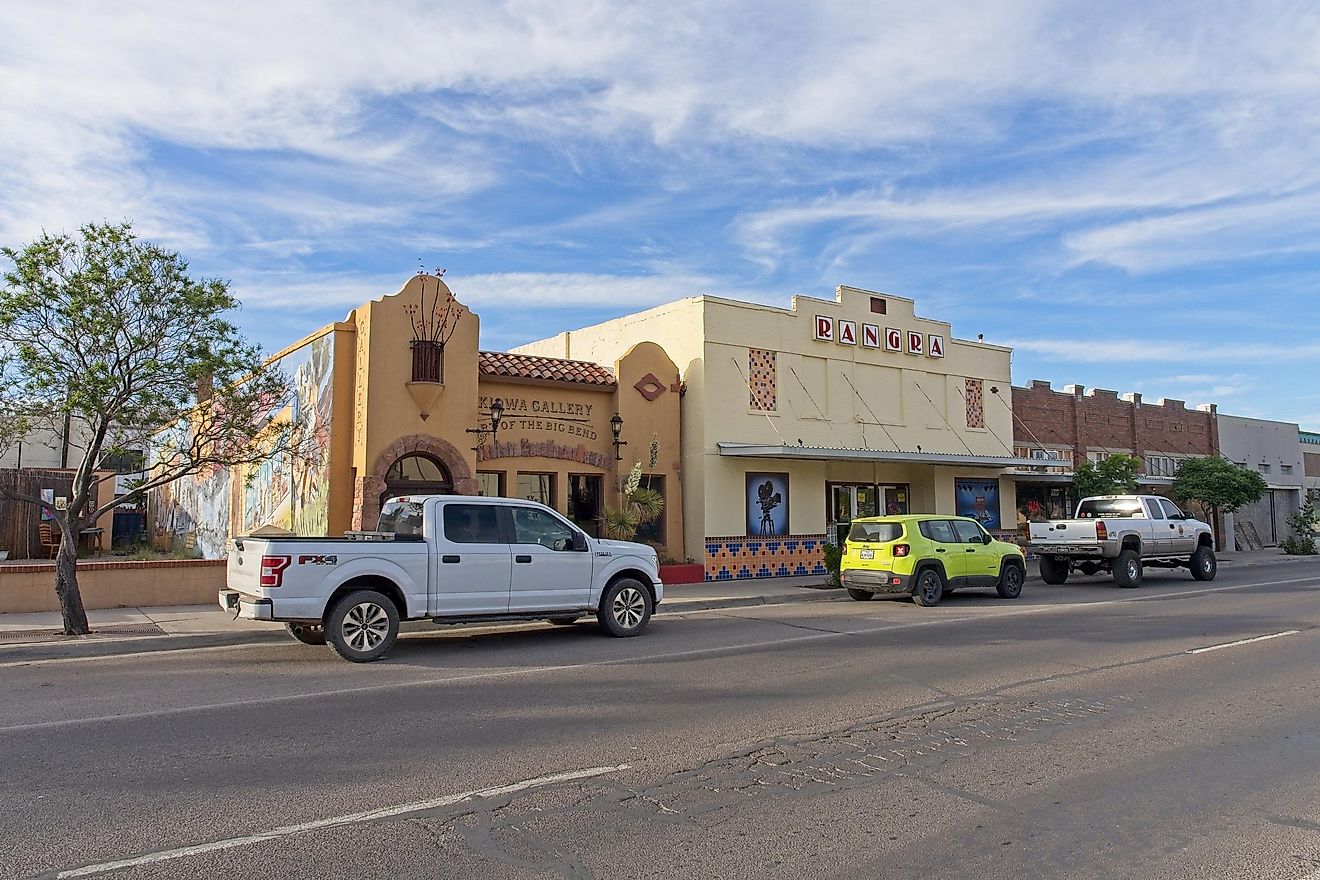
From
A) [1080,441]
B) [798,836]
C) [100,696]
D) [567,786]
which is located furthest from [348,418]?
[1080,441]

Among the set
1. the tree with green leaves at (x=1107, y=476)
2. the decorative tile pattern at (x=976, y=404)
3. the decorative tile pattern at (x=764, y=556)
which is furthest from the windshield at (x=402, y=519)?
the tree with green leaves at (x=1107, y=476)

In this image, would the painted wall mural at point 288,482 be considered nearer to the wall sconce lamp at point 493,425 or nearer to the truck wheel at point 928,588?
the wall sconce lamp at point 493,425

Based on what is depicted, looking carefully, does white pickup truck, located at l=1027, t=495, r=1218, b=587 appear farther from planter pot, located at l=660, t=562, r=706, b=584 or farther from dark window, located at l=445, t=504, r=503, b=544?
dark window, located at l=445, t=504, r=503, b=544

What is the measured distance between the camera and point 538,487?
20500 mm

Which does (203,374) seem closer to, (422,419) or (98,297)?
(98,297)

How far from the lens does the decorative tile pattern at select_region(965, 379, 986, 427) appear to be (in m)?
29.0

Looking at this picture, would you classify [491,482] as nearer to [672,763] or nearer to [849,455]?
[849,455]

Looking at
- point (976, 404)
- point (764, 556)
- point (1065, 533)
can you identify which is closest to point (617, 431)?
point (764, 556)

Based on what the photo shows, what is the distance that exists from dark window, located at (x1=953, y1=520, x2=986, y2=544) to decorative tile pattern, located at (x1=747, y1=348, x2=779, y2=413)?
22.1ft

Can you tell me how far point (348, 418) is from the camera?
60.1ft

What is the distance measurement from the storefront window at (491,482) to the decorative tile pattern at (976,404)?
15.6m

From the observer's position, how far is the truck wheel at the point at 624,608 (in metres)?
12.7

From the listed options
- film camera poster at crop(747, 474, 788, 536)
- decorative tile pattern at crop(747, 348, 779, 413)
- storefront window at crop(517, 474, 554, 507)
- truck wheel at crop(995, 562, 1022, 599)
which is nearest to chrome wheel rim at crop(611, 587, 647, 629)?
storefront window at crop(517, 474, 554, 507)

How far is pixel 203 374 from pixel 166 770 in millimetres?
8433
